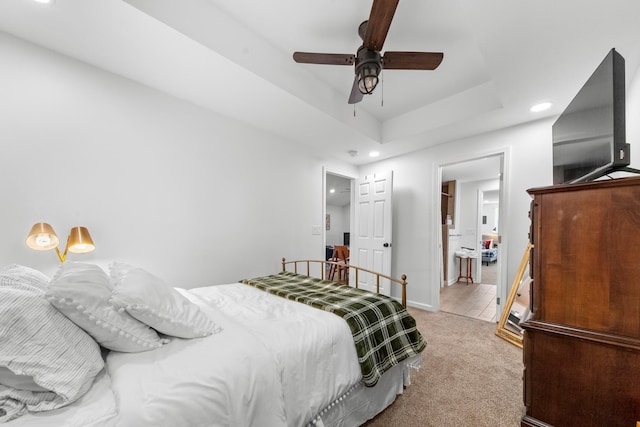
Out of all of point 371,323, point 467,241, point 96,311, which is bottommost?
point 371,323

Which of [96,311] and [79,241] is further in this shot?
[79,241]

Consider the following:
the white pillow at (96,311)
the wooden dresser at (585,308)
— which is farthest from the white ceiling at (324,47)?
the white pillow at (96,311)

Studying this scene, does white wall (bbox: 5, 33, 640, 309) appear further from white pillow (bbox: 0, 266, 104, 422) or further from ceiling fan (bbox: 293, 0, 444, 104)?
ceiling fan (bbox: 293, 0, 444, 104)

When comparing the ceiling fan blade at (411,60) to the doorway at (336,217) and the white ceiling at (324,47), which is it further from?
the doorway at (336,217)

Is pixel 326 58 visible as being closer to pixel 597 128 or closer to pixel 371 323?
pixel 597 128

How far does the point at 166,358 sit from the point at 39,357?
1.18 feet

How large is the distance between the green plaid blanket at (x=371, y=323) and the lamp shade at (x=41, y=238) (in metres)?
1.43

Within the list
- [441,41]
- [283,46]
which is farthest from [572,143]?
[283,46]

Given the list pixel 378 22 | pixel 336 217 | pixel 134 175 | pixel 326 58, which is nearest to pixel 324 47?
pixel 326 58

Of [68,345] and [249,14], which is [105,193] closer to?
[68,345]

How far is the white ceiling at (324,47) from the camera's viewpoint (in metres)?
1.48

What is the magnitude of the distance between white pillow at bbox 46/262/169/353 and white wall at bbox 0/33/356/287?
3.57ft

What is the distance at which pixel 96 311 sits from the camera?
950mm

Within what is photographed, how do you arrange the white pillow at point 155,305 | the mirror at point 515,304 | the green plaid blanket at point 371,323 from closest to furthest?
the white pillow at point 155,305 < the green plaid blanket at point 371,323 < the mirror at point 515,304
